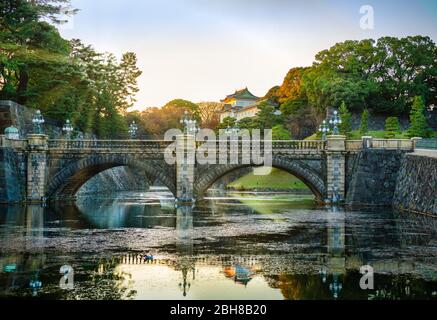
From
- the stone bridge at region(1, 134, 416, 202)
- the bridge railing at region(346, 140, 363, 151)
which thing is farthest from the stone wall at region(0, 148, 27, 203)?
the bridge railing at region(346, 140, 363, 151)

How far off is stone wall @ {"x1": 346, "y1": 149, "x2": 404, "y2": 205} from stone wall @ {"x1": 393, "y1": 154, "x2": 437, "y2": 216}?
817 millimetres

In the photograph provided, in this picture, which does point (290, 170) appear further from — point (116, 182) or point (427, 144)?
point (116, 182)

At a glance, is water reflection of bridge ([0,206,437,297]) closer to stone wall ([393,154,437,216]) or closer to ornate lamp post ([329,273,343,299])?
ornate lamp post ([329,273,343,299])

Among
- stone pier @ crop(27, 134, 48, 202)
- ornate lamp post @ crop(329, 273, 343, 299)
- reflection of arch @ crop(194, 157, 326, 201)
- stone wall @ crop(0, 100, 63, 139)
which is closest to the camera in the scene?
ornate lamp post @ crop(329, 273, 343, 299)

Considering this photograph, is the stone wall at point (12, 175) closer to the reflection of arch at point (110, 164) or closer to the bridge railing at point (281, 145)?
the reflection of arch at point (110, 164)

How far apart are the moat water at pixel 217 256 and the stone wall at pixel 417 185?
6.45ft

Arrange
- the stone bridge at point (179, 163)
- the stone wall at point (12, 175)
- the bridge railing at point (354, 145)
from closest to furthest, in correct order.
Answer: the stone wall at point (12, 175) → the stone bridge at point (179, 163) → the bridge railing at point (354, 145)

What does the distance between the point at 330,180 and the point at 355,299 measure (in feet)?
108

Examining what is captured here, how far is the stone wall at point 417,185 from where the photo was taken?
3819 centimetres

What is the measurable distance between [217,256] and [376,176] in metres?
26.7

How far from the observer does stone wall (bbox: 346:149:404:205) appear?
4691 cm

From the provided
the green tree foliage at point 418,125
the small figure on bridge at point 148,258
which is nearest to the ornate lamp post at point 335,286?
the small figure on bridge at point 148,258

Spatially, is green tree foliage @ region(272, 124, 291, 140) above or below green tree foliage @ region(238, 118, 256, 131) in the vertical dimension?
below

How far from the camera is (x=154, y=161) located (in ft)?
167
